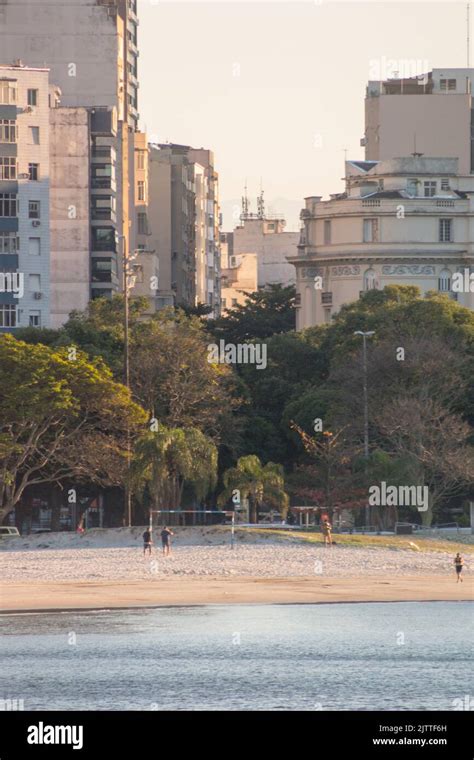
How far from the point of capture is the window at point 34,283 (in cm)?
14888

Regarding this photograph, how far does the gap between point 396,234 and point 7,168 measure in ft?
108

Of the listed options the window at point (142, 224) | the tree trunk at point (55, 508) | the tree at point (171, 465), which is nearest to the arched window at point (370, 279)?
the window at point (142, 224)

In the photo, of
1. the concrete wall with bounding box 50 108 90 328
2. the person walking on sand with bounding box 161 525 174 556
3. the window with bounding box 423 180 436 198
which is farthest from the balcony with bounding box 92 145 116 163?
the person walking on sand with bounding box 161 525 174 556

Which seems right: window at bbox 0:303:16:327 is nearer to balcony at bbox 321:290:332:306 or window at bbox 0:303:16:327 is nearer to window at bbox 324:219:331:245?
balcony at bbox 321:290:332:306

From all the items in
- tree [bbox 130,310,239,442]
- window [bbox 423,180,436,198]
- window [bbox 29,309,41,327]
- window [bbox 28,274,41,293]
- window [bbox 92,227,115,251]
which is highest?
window [bbox 423,180,436,198]

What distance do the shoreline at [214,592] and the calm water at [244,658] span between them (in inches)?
19.1

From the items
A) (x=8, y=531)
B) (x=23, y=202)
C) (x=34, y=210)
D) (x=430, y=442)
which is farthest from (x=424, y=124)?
(x=8, y=531)

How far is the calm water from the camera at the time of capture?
70812 mm

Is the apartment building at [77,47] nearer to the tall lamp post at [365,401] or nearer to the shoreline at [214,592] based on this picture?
the tall lamp post at [365,401]

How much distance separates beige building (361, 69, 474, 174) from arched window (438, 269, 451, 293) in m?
12.6

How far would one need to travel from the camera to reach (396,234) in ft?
552

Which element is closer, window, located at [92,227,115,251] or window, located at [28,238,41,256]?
window, located at [28,238,41,256]

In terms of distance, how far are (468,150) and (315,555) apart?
85.6 meters

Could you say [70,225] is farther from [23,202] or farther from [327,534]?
[327,534]
